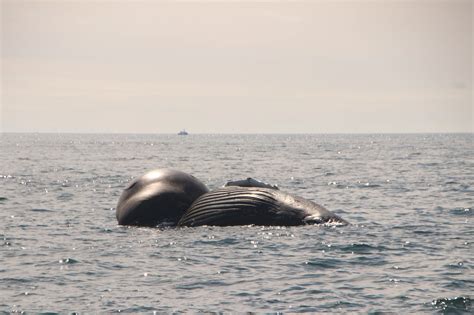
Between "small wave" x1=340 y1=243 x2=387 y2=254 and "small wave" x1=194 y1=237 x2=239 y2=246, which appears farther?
"small wave" x1=194 y1=237 x2=239 y2=246

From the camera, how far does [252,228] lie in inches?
728

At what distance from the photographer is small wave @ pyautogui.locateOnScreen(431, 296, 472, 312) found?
11.8 metres

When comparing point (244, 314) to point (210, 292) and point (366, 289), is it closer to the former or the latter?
point (210, 292)

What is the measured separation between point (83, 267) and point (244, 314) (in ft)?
15.5

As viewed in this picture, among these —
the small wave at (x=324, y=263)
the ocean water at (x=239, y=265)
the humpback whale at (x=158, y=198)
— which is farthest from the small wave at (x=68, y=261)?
the small wave at (x=324, y=263)

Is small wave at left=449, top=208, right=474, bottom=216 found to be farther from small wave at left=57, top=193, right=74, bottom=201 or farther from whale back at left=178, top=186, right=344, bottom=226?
small wave at left=57, top=193, right=74, bottom=201

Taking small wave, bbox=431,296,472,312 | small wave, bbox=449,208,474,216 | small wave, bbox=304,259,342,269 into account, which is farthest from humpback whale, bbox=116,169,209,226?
small wave, bbox=449,208,474,216

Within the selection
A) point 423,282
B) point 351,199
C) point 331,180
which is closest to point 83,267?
point 423,282

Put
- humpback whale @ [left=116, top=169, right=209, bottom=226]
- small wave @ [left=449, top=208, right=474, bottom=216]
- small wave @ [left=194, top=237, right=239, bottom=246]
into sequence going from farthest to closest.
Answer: small wave @ [left=449, top=208, right=474, bottom=216] < humpback whale @ [left=116, top=169, right=209, bottom=226] < small wave @ [left=194, top=237, right=239, bottom=246]

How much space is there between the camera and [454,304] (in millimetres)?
12000

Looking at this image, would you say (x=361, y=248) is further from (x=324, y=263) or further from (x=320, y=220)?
(x=320, y=220)

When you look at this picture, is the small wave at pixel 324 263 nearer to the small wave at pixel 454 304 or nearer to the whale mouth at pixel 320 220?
the small wave at pixel 454 304

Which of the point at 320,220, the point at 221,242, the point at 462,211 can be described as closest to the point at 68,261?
the point at 221,242

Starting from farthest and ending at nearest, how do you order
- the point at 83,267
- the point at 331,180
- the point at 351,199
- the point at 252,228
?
the point at 331,180, the point at 351,199, the point at 252,228, the point at 83,267
